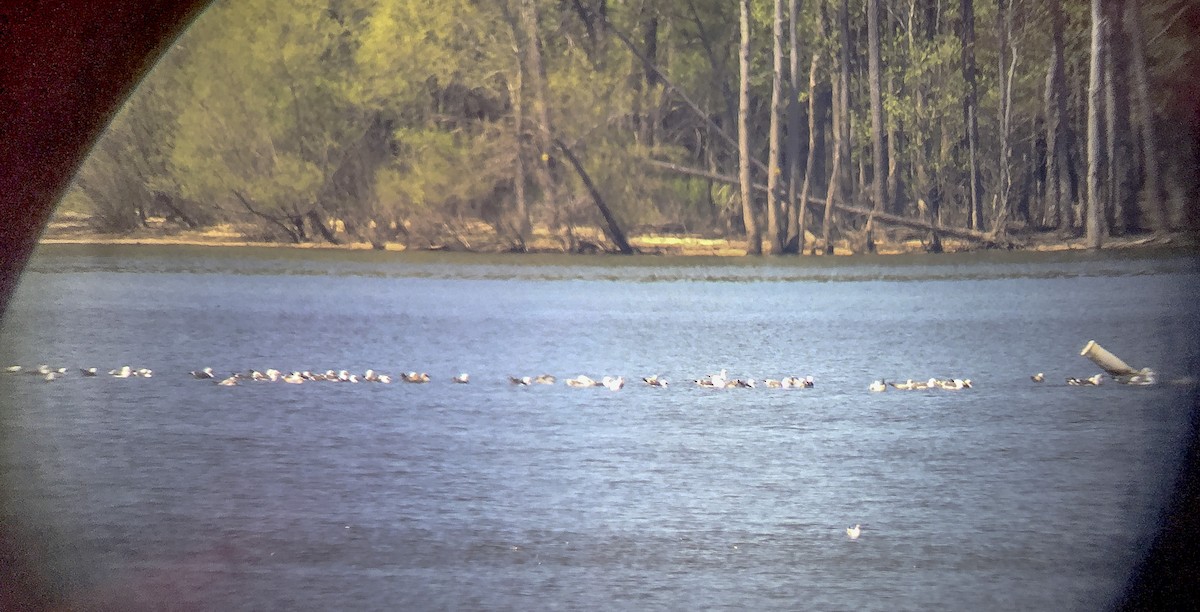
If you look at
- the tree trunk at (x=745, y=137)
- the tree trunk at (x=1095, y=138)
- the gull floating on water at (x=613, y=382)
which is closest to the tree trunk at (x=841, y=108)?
the tree trunk at (x=745, y=137)

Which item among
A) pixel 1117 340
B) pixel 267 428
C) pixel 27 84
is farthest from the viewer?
pixel 1117 340

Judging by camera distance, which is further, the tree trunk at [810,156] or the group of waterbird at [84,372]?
the tree trunk at [810,156]

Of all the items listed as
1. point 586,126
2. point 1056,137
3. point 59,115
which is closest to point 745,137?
point 586,126

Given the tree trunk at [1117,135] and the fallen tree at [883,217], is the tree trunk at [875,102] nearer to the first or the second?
the fallen tree at [883,217]

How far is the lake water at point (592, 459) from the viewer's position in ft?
19.1

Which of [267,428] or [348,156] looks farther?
[348,156]

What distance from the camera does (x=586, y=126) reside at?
1100 inches

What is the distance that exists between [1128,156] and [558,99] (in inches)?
384

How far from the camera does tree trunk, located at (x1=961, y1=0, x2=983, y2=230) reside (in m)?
26.6

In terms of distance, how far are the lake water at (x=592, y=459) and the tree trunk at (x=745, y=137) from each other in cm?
956

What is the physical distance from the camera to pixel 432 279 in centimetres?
2277

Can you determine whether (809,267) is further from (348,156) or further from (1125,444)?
(1125,444)

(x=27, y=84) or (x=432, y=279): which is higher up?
(x=27, y=84)

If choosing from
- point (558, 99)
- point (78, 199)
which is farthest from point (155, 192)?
point (558, 99)
